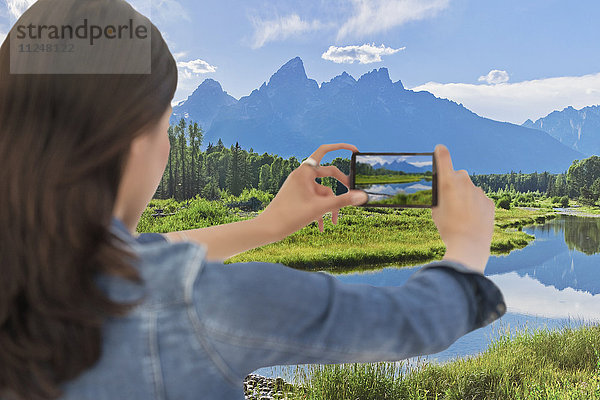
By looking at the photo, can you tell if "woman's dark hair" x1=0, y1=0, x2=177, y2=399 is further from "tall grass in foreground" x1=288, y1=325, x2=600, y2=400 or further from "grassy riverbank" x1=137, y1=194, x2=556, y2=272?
"grassy riverbank" x1=137, y1=194, x2=556, y2=272

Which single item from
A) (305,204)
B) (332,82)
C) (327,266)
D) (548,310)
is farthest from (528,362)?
(332,82)

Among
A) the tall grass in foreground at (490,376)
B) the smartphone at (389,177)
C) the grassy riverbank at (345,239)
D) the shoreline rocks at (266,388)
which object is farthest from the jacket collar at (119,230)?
the grassy riverbank at (345,239)

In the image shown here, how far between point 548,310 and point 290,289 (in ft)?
51.5

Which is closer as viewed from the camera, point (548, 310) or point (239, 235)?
point (239, 235)

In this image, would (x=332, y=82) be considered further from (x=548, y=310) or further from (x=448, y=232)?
(x=448, y=232)

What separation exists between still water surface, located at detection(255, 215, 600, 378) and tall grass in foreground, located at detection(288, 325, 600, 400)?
4130mm

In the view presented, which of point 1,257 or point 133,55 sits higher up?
point 133,55

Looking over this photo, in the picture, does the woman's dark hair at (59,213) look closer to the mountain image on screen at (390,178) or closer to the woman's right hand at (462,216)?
the woman's right hand at (462,216)

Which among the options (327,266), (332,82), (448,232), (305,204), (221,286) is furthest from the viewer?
(332,82)

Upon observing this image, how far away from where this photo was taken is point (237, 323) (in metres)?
0.36

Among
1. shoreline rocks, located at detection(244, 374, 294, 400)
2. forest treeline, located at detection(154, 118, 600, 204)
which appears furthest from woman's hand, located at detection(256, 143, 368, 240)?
forest treeline, located at detection(154, 118, 600, 204)

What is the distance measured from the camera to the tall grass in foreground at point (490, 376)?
8.98 feet

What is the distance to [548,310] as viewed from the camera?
13.6m

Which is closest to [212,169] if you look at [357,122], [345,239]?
[345,239]
